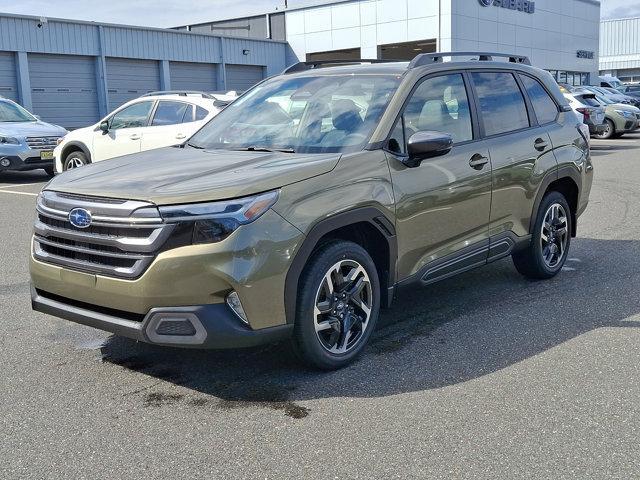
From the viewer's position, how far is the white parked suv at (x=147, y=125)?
1167cm

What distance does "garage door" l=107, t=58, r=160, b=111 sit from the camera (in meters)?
30.9

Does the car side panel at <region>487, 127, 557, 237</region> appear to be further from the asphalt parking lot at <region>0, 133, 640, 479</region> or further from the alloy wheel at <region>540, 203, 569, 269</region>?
the asphalt parking lot at <region>0, 133, 640, 479</region>

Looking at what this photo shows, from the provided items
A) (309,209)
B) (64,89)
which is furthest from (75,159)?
(64,89)

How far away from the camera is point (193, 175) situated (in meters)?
4.11

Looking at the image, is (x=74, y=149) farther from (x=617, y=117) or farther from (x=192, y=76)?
(x=192, y=76)

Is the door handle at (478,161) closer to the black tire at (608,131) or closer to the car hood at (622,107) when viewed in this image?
the black tire at (608,131)

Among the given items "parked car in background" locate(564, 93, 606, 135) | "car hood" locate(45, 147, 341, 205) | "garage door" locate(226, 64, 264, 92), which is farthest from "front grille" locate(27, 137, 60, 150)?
"garage door" locate(226, 64, 264, 92)

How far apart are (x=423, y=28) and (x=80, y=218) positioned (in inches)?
1400

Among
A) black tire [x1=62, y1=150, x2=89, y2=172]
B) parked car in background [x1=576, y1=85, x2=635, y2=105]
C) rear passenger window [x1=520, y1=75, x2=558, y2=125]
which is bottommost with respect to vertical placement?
black tire [x1=62, y1=150, x2=89, y2=172]

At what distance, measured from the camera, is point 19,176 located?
17.0 meters

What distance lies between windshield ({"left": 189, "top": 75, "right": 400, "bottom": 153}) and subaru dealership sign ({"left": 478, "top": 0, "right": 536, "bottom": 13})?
116 ft

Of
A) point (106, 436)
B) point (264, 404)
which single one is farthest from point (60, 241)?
point (264, 404)

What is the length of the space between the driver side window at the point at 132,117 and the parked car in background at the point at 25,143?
116 inches

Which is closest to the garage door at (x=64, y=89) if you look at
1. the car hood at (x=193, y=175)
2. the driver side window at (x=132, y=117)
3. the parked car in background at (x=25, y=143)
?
the parked car in background at (x=25, y=143)
